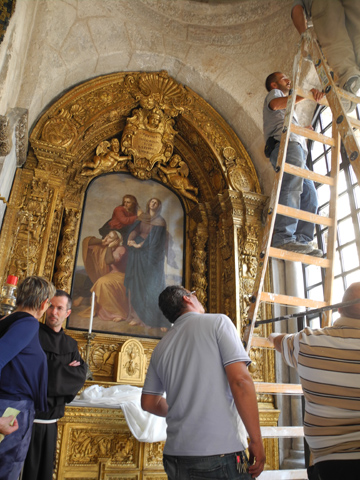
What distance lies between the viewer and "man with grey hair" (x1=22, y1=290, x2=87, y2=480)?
8.44 feet

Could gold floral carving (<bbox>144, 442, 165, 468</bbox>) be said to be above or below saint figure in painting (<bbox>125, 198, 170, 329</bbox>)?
below

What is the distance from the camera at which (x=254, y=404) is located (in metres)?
1.73

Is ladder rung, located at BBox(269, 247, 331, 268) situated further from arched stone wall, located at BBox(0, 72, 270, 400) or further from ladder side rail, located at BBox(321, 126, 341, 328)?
arched stone wall, located at BBox(0, 72, 270, 400)

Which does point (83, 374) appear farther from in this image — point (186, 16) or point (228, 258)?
point (186, 16)

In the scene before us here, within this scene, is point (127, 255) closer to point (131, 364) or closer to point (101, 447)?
point (131, 364)

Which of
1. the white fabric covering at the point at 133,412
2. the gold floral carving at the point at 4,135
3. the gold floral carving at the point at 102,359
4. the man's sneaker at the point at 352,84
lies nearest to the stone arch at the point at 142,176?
the gold floral carving at the point at 102,359

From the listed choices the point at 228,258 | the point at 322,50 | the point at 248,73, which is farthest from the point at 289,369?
the point at 248,73

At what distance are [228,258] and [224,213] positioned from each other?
0.76m

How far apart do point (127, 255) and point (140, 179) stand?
4.53 ft

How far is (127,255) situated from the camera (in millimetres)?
6023

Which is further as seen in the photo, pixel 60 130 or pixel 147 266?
pixel 147 266

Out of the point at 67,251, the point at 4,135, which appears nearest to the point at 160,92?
the point at 67,251

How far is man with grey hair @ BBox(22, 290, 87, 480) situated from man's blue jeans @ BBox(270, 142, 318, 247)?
174 cm

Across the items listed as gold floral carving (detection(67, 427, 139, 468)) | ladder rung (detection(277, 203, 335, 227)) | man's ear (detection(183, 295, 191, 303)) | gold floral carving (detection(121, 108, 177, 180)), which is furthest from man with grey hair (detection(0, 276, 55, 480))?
gold floral carving (detection(121, 108, 177, 180))
